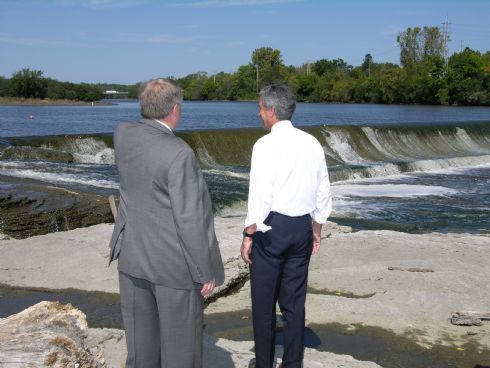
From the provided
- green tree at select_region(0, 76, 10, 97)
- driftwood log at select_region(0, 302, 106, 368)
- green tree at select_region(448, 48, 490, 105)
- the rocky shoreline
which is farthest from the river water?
green tree at select_region(0, 76, 10, 97)

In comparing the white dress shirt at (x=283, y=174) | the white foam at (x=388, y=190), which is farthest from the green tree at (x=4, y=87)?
the white dress shirt at (x=283, y=174)

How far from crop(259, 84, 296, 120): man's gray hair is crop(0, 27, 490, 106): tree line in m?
61.9

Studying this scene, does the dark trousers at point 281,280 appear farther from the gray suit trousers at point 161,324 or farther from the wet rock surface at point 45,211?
the wet rock surface at point 45,211

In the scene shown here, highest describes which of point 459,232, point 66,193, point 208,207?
point 208,207

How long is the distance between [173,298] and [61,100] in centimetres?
9239

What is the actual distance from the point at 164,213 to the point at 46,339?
0.96m

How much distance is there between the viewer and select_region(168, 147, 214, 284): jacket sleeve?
9.44 ft

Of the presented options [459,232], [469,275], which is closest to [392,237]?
[469,275]

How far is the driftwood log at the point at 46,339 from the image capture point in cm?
315

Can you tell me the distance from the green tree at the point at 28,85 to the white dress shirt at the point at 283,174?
92.1 metres

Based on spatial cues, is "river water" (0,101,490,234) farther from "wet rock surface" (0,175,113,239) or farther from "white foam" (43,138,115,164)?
"wet rock surface" (0,175,113,239)

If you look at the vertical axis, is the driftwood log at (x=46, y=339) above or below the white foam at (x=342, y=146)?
above

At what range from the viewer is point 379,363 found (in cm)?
479

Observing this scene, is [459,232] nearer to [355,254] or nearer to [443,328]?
[355,254]
